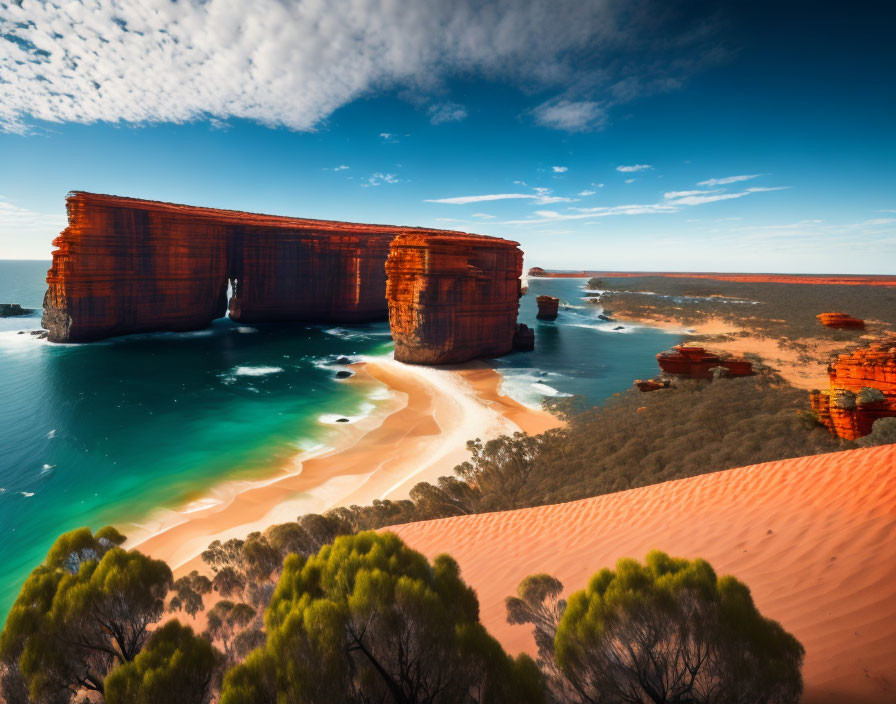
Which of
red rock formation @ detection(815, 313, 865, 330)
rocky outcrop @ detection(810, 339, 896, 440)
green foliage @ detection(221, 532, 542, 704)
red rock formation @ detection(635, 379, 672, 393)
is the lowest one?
red rock formation @ detection(635, 379, 672, 393)

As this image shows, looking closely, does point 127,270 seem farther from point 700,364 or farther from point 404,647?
point 700,364

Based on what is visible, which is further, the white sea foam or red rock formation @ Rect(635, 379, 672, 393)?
the white sea foam

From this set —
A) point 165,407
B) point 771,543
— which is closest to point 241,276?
point 165,407

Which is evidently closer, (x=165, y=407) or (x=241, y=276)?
(x=165, y=407)

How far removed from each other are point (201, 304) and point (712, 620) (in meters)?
49.8

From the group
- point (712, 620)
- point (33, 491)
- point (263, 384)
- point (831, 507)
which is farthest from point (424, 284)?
point (712, 620)

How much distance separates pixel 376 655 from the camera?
3697 millimetres

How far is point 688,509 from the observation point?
8391mm

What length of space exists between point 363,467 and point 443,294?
17.4m

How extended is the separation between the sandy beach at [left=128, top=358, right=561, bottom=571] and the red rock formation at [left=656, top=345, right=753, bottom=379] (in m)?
8.23

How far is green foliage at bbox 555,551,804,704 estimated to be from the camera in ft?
11.5

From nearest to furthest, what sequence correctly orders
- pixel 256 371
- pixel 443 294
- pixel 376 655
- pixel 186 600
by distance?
pixel 376 655
pixel 186 600
pixel 256 371
pixel 443 294

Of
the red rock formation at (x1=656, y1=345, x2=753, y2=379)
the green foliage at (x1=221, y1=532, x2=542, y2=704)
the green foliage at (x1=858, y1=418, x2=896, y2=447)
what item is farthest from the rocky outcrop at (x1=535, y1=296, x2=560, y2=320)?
the green foliage at (x1=221, y1=532, x2=542, y2=704)

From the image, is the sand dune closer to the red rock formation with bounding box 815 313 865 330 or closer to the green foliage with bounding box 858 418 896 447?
the green foliage with bounding box 858 418 896 447
